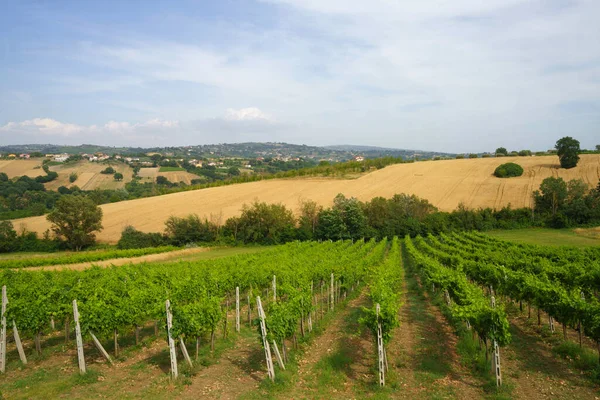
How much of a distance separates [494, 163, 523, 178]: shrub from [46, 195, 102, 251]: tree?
78113 mm

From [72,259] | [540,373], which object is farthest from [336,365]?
[72,259]

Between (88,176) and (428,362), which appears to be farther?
(88,176)

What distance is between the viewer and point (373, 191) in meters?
79.9

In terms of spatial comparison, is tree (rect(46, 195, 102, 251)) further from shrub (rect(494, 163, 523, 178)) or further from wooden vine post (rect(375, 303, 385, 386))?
shrub (rect(494, 163, 523, 178))

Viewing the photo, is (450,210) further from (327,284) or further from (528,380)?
(528,380)

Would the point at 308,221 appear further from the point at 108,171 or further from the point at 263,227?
the point at 108,171

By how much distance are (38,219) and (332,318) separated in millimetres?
70790

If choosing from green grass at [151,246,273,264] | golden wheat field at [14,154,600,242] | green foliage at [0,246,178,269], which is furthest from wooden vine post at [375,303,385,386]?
golden wheat field at [14,154,600,242]

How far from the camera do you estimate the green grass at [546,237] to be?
4675cm

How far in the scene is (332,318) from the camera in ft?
61.9

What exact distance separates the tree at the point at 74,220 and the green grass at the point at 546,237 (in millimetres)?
59563

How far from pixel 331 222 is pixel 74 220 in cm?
3894

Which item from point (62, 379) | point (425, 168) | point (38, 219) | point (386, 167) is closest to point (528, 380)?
point (62, 379)

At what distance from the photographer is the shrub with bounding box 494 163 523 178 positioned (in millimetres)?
80500
